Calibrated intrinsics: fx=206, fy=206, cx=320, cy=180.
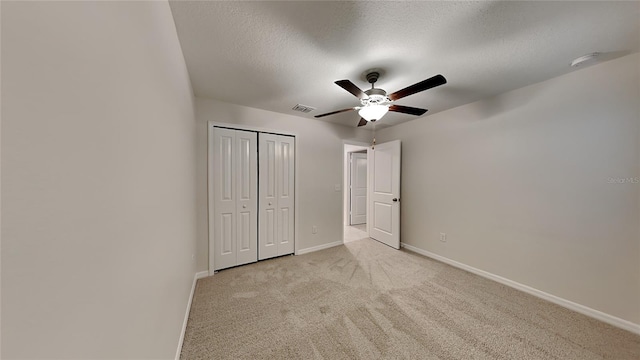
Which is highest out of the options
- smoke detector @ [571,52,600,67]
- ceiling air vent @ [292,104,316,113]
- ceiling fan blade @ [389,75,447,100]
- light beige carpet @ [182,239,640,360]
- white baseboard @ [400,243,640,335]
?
smoke detector @ [571,52,600,67]

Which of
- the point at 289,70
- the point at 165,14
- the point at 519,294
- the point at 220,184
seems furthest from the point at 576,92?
the point at 220,184

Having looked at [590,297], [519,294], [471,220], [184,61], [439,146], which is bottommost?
[519,294]

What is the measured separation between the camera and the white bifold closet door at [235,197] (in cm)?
274

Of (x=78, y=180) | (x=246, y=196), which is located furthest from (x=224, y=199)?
(x=78, y=180)

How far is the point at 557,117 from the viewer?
209 centimetres

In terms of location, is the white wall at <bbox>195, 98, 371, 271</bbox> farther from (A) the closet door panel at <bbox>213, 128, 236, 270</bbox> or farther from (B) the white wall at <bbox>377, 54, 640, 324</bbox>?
(B) the white wall at <bbox>377, 54, 640, 324</bbox>

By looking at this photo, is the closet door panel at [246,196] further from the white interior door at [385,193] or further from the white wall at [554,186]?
the white wall at [554,186]

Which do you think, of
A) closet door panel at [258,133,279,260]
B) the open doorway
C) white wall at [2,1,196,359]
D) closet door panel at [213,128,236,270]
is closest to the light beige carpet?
closet door panel at [213,128,236,270]

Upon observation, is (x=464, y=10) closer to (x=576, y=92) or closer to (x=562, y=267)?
(x=576, y=92)

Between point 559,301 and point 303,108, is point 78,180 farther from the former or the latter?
point 559,301

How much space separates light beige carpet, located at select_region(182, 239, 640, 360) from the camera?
153 centimetres

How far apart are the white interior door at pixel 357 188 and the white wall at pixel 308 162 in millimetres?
1578

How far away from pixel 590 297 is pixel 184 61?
430 cm

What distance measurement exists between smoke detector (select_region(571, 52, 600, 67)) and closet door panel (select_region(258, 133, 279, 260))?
3.24 metres
